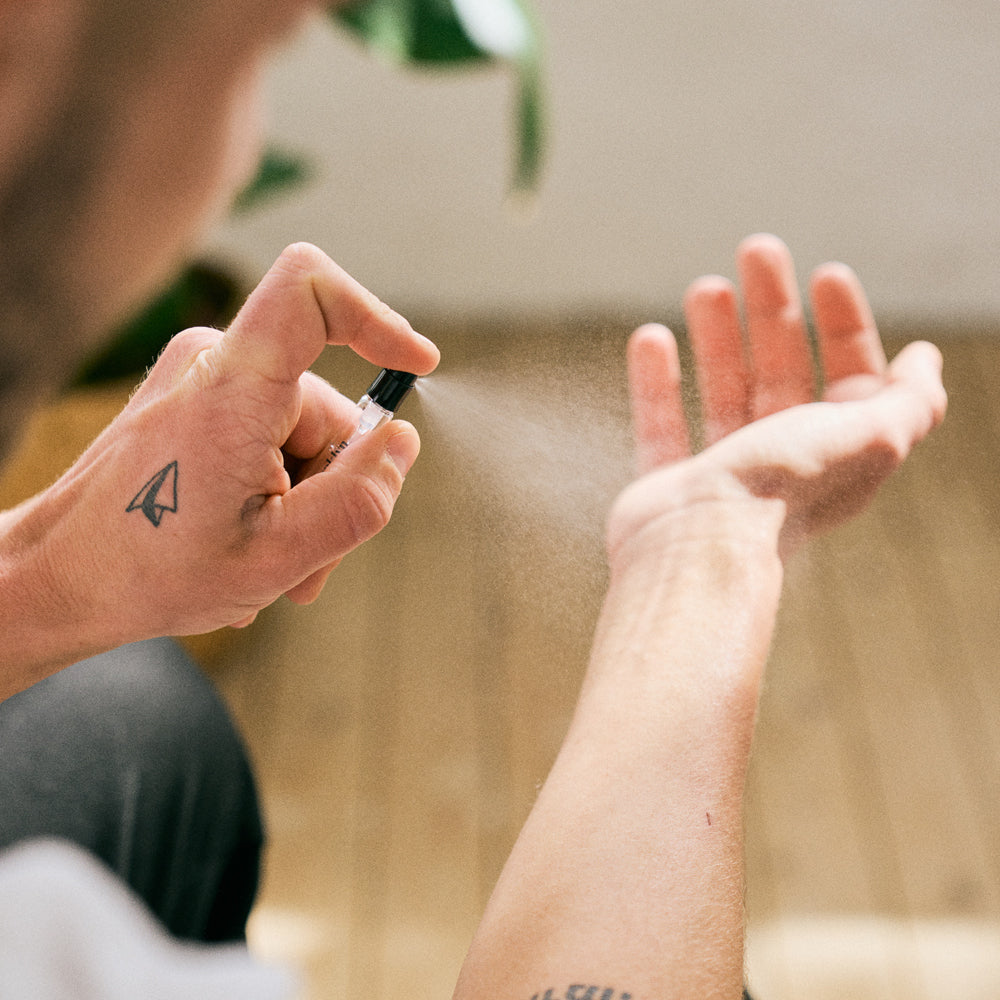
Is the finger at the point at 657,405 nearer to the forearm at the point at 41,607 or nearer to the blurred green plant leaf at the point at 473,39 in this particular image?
the blurred green plant leaf at the point at 473,39

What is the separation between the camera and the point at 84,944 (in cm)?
50

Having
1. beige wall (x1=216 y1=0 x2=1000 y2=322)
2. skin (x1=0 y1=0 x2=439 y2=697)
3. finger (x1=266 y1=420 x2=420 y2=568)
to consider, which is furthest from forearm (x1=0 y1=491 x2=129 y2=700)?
beige wall (x1=216 y1=0 x2=1000 y2=322)

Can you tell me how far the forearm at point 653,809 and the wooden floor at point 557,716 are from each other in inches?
0.8

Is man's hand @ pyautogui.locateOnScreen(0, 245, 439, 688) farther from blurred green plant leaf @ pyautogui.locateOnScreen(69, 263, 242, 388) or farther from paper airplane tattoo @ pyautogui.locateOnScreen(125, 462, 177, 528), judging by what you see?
blurred green plant leaf @ pyautogui.locateOnScreen(69, 263, 242, 388)

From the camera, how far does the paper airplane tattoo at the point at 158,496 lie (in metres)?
0.47

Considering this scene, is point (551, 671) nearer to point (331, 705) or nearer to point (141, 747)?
point (141, 747)

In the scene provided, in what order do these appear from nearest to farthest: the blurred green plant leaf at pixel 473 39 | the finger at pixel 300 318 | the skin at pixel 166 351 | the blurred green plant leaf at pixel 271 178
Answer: the skin at pixel 166 351 < the finger at pixel 300 318 < the blurred green plant leaf at pixel 473 39 < the blurred green plant leaf at pixel 271 178

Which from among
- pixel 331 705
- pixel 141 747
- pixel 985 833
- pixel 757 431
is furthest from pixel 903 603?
pixel 331 705

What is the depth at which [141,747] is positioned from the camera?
661 mm

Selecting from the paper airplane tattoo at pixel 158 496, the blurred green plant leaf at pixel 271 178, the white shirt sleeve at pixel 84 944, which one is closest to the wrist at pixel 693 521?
the paper airplane tattoo at pixel 158 496

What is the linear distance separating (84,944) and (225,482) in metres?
0.25

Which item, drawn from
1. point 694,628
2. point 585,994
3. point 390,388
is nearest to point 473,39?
point 390,388

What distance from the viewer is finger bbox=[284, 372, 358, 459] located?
1.70 ft

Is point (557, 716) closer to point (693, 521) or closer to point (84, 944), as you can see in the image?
point (693, 521)
